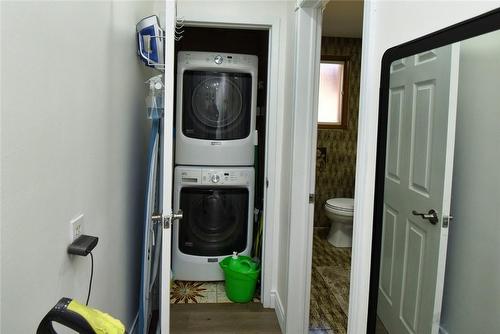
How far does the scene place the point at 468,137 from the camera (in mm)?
807

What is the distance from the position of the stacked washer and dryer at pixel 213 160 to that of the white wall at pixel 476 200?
2309 millimetres

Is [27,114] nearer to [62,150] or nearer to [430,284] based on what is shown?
[62,150]

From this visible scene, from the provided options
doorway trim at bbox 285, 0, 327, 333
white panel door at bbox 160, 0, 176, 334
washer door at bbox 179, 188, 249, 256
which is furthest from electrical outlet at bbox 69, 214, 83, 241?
washer door at bbox 179, 188, 249, 256

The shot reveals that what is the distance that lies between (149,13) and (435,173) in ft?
7.13

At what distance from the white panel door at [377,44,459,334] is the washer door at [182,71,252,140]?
6.76 ft

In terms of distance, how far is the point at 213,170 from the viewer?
10.00ft

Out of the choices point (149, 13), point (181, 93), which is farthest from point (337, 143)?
point (149, 13)

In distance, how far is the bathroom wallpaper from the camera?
444 cm

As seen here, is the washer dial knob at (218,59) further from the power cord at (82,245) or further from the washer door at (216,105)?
the power cord at (82,245)

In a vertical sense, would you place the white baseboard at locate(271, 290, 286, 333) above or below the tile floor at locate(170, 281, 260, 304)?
above

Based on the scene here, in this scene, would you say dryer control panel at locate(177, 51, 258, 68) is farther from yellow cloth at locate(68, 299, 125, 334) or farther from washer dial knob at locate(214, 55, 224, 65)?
yellow cloth at locate(68, 299, 125, 334)

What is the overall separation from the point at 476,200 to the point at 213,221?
2.60 metres

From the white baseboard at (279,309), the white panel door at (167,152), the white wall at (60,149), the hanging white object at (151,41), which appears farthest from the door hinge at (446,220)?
the white baseboard at (279,309)

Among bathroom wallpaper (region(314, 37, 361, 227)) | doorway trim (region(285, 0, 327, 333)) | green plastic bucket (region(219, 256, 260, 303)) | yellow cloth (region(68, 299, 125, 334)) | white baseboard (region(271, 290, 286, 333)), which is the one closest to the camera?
yellow cloth (region(68, 299, 125, 334))
